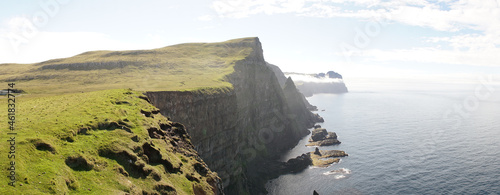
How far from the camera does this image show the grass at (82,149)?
22.1 m

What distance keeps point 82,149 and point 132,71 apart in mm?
93927

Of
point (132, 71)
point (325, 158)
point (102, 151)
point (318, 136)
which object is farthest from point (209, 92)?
point (318, 136)

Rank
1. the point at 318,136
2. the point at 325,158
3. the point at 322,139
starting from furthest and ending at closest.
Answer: the point at 318,136 → the point at 322,139 → the point at 325,158

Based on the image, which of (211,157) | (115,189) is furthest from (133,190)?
(211,157)

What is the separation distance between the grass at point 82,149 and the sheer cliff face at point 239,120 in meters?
25.0

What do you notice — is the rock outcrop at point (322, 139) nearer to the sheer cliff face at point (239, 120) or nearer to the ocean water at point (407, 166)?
the ocean water at point (407, 166)

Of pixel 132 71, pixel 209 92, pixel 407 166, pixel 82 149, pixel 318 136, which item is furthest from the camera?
pixel 318 136

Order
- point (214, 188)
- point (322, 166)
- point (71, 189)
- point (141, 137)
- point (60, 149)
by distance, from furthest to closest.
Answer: point (322, 166) < point (214, 188) < point (141, 137) < point (60, 149) < point (71, 189)

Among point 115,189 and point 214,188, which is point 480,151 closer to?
point 214,188

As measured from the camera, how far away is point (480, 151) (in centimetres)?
12300

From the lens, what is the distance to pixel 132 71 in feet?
380

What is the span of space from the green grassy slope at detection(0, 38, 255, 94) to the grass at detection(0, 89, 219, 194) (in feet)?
131

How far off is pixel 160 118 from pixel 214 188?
1376 cm

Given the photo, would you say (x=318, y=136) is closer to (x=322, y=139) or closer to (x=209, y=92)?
(x=322, y=139)
